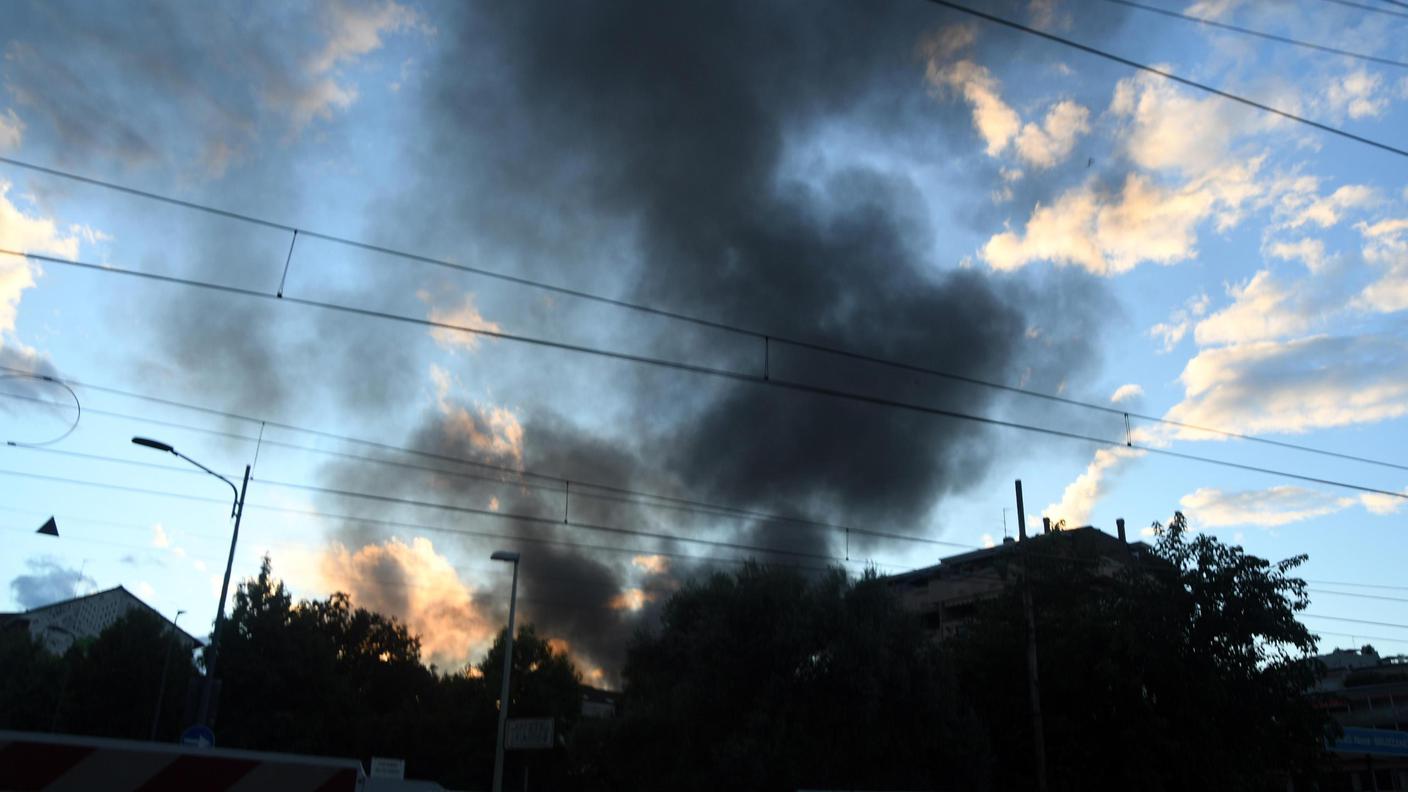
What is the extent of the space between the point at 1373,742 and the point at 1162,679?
20882mm

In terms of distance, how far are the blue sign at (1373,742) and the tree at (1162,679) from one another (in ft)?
39.4

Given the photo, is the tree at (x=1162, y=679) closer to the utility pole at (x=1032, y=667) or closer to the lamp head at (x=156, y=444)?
the utility pole at (x=1032, y=667)

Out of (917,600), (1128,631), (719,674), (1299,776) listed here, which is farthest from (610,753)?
(917,600)

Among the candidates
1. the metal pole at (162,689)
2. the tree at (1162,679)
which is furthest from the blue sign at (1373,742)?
the metal pole at (162,689)

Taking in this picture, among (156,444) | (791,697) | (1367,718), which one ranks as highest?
(156,444)

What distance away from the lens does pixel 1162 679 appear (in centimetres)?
3219

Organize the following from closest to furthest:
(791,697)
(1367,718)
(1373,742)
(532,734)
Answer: (532,734) < (791,697) < (1373,742) < (1367,718)

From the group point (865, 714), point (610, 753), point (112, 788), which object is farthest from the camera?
point (610, 753)

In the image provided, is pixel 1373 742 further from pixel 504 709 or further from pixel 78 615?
pixel 78 615

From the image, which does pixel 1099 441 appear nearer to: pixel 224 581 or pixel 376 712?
pixel 224 581

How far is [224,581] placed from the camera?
25.6 metres

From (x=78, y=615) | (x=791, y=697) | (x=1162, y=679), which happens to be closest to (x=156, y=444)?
(x=791, y=697)

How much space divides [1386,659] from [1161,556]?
321 ft

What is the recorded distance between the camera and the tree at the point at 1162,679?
31344mm
